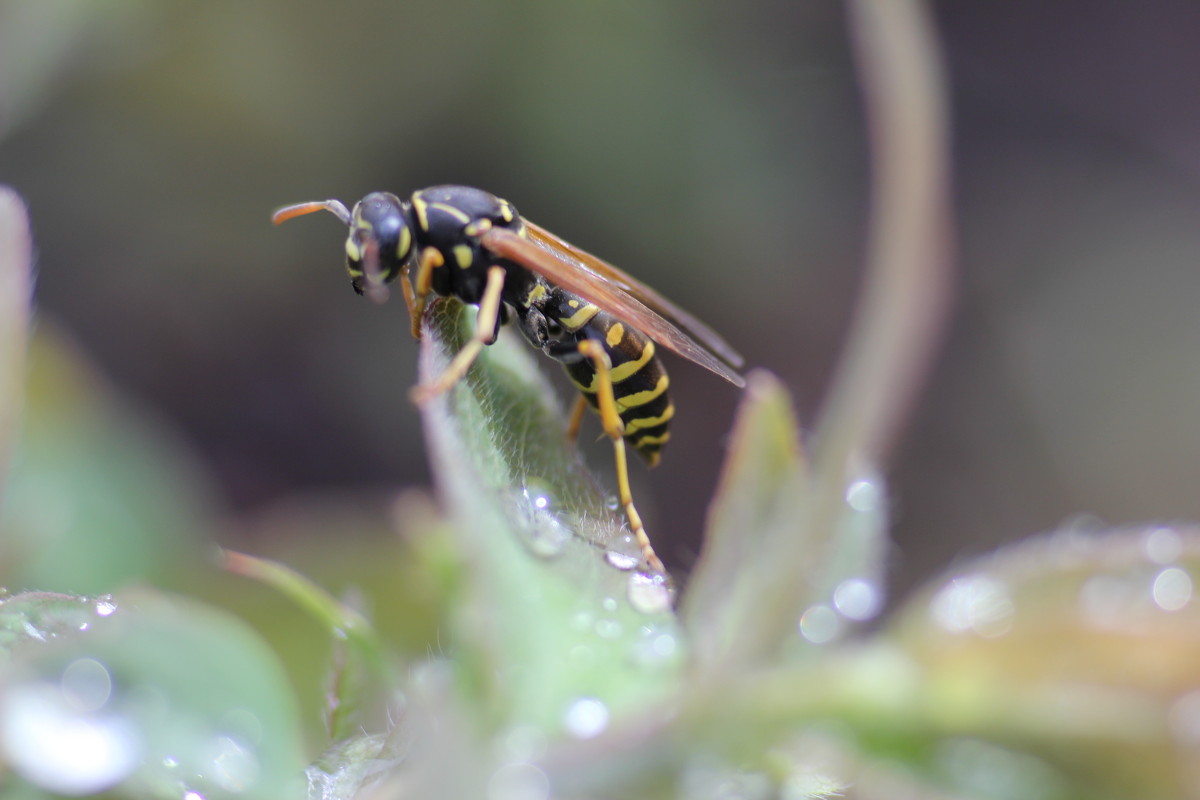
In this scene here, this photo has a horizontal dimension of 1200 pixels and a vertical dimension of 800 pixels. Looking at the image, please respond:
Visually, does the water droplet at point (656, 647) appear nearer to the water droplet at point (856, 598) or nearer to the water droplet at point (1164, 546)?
the water droplet at point (856, 598)

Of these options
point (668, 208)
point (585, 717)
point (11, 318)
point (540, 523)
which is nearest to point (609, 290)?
point (540, 523)

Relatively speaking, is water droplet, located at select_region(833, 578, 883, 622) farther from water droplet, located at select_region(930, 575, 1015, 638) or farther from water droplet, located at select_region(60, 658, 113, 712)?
water droplet, located at select_region(60, 658, 113, 712)

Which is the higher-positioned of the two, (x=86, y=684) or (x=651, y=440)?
(x=651, y=440)

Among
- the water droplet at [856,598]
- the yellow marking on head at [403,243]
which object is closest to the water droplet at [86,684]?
the water droplet at [856,598]

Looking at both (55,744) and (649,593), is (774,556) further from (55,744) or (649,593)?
(55,744)

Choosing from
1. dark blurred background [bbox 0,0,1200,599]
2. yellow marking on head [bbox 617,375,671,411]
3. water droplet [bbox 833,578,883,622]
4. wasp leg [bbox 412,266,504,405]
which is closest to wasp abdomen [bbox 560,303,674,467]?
yellow marking on head [bbox 617,375,671,411]
